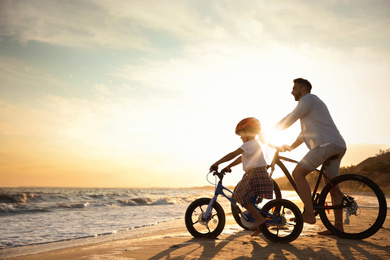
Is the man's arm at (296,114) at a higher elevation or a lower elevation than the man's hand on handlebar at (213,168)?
higher

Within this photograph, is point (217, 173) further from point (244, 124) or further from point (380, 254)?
point (380, 254)

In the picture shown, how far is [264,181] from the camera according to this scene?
4.14m

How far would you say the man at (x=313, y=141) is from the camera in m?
4.32

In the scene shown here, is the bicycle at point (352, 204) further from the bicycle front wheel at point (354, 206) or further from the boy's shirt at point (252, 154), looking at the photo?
the boy's shirt at point (252, 154)

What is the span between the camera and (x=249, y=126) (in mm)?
4309

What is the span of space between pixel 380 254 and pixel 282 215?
3.94ft

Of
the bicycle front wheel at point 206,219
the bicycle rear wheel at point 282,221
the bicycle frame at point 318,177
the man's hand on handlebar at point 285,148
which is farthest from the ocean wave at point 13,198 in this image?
the bicycle rear wheel at point 282,221

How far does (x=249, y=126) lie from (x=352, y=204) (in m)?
1.90

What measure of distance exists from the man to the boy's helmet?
14.9 inches

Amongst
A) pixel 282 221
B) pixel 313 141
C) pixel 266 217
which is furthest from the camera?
pixel 313 141

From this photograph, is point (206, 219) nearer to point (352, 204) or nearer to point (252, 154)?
point (252, 154)

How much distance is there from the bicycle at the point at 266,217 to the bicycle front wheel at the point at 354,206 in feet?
2.42

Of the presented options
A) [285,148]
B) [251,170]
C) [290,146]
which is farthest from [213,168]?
[290,146]

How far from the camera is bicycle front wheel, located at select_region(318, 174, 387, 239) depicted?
162 inches
